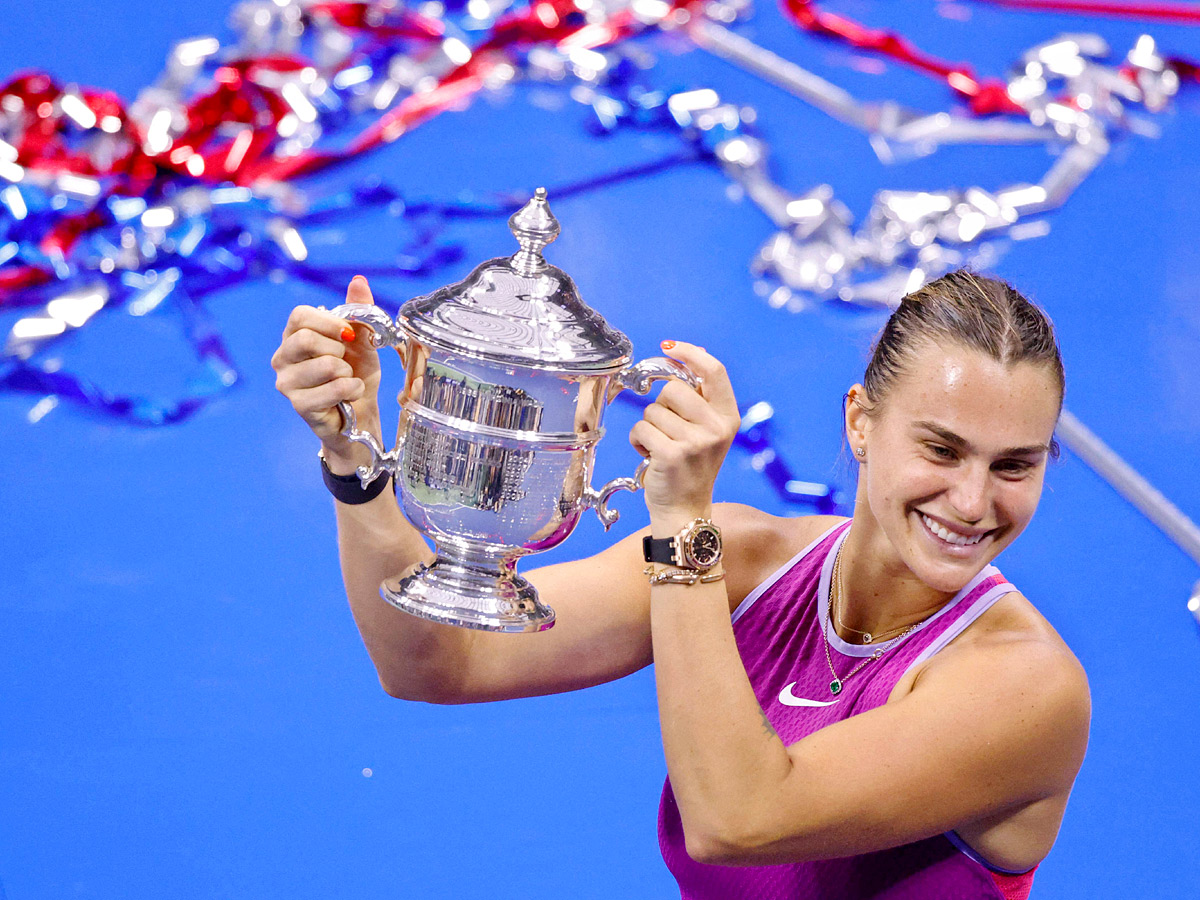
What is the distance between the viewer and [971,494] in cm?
158

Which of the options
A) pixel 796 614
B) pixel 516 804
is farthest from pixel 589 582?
pixel 516 804

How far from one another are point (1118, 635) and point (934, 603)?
68.5 inches

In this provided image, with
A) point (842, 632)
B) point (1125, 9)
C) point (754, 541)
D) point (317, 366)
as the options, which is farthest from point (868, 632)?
point (1125, 9)

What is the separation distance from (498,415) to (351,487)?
32 cm

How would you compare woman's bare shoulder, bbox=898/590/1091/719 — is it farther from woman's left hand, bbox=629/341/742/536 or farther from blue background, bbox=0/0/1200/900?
blue background, bbox=0/0/1200/900

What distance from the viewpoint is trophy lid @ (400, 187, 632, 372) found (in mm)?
1342

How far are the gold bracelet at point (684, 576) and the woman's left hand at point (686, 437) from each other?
0.04 metres

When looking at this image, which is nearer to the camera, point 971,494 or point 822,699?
point 971,494

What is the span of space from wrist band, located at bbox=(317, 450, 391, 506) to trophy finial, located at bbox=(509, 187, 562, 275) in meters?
0.34

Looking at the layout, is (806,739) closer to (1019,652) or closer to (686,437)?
(1019,652)

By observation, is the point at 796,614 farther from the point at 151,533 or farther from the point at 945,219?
the point at 945,219

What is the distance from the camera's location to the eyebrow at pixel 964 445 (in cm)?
158

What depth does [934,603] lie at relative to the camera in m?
1.78

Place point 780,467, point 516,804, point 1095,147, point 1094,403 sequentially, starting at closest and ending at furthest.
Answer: point 516,804, point 780,467, point 1094,403, point 1095,147
